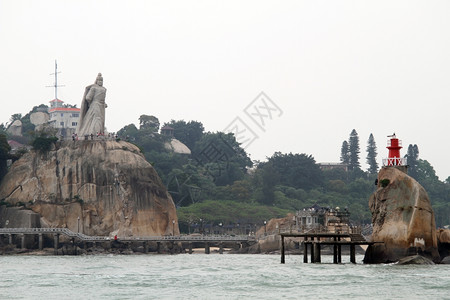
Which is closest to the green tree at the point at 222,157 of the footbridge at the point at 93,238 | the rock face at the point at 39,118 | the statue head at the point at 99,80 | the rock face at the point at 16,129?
the rock face at the point at 39,118

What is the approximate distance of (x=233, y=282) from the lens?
61438 mm

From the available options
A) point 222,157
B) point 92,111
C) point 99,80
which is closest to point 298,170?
point 222,157

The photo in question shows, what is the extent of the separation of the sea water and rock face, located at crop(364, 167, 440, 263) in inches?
59.7

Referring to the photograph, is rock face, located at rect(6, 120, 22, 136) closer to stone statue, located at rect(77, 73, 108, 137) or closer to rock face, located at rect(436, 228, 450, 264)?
stone statue, located at rect(77, 73, 108, 137)

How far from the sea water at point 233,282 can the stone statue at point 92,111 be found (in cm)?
5024

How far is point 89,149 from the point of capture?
122 metres

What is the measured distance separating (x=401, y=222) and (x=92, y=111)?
66.4 m

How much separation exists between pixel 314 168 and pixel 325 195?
35.5 feet

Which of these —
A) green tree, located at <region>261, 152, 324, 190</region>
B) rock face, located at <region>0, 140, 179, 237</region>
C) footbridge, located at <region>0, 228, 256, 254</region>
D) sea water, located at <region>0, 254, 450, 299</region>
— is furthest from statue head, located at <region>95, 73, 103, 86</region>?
sea water, located at <region>0, 254, 450, 299</region>

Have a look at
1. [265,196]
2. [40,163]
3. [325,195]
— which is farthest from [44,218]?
[325,195]

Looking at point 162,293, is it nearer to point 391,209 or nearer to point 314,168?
point 391,209

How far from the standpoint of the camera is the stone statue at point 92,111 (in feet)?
414

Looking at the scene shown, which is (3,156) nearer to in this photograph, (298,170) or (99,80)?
(99,80)

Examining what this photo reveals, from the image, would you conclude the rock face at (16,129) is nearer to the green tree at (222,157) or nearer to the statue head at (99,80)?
the green tree at (222,157)
